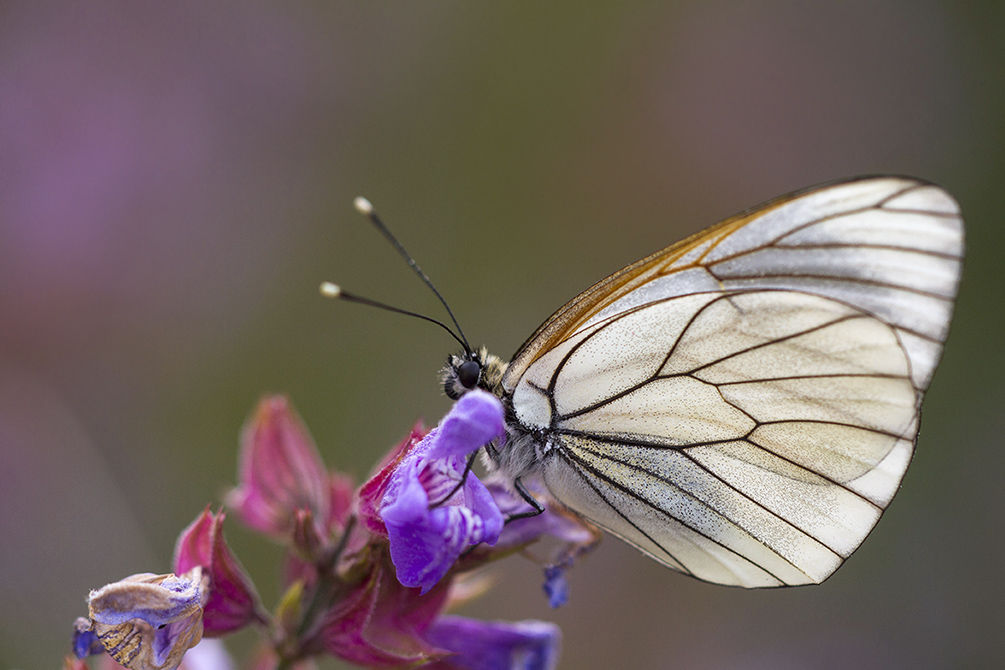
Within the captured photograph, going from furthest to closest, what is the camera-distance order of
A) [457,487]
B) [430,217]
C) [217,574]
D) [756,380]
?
[430,217] < [756,380] < [217,574] < [457,487]

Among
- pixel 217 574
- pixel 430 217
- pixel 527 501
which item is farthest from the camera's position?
pixel 430 217

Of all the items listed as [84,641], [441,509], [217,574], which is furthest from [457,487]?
[84,641]

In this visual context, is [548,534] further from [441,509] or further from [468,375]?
[441,509]

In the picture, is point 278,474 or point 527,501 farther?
point 278,474

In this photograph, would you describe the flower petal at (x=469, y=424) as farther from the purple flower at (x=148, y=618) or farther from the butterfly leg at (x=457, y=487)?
the purple flower at (x=148, y=618)

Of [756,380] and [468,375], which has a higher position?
[468,375]

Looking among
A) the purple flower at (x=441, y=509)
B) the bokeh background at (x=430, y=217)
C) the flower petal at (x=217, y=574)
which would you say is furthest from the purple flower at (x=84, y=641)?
the bokeh background at (x=430, y=217)

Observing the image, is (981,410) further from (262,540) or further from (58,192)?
(58,192)
